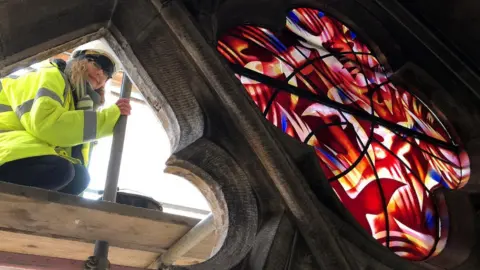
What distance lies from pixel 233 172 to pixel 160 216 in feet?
1.10

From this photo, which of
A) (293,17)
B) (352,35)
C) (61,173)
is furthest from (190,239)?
(352,35)

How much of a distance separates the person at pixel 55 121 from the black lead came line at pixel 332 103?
46 cm

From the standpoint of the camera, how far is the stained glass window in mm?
1687

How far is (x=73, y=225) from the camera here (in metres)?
1.58

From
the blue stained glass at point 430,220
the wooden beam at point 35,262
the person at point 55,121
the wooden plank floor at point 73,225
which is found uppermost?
the person at point 55,121

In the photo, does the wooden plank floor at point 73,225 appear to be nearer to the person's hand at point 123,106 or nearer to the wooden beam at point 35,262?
the wooden beam at point 35,262

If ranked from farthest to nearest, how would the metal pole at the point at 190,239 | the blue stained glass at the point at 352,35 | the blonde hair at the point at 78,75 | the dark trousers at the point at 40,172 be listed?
the blue stained glass at the point at 352,35, the blonde hair at the point at 78,75, the dark trousers at the point at 40,172, the metal pole at the point at 190,239

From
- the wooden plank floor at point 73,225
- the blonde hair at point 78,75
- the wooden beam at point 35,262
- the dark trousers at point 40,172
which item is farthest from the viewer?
the blonde hair at point 78,75

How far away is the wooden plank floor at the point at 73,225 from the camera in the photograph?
1.46m

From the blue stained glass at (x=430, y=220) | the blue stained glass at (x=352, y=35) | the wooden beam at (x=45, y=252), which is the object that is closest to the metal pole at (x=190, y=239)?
the wooden beam at (x=45, y=252)

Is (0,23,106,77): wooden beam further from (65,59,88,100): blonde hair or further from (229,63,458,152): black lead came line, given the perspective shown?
(65,59,88,100): blonde hair

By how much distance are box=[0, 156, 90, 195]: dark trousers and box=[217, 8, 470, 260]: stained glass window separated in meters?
0.60

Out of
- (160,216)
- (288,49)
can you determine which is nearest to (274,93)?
(288,49)

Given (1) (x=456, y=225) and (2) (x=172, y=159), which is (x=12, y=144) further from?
(1) (x=456, y=225)
